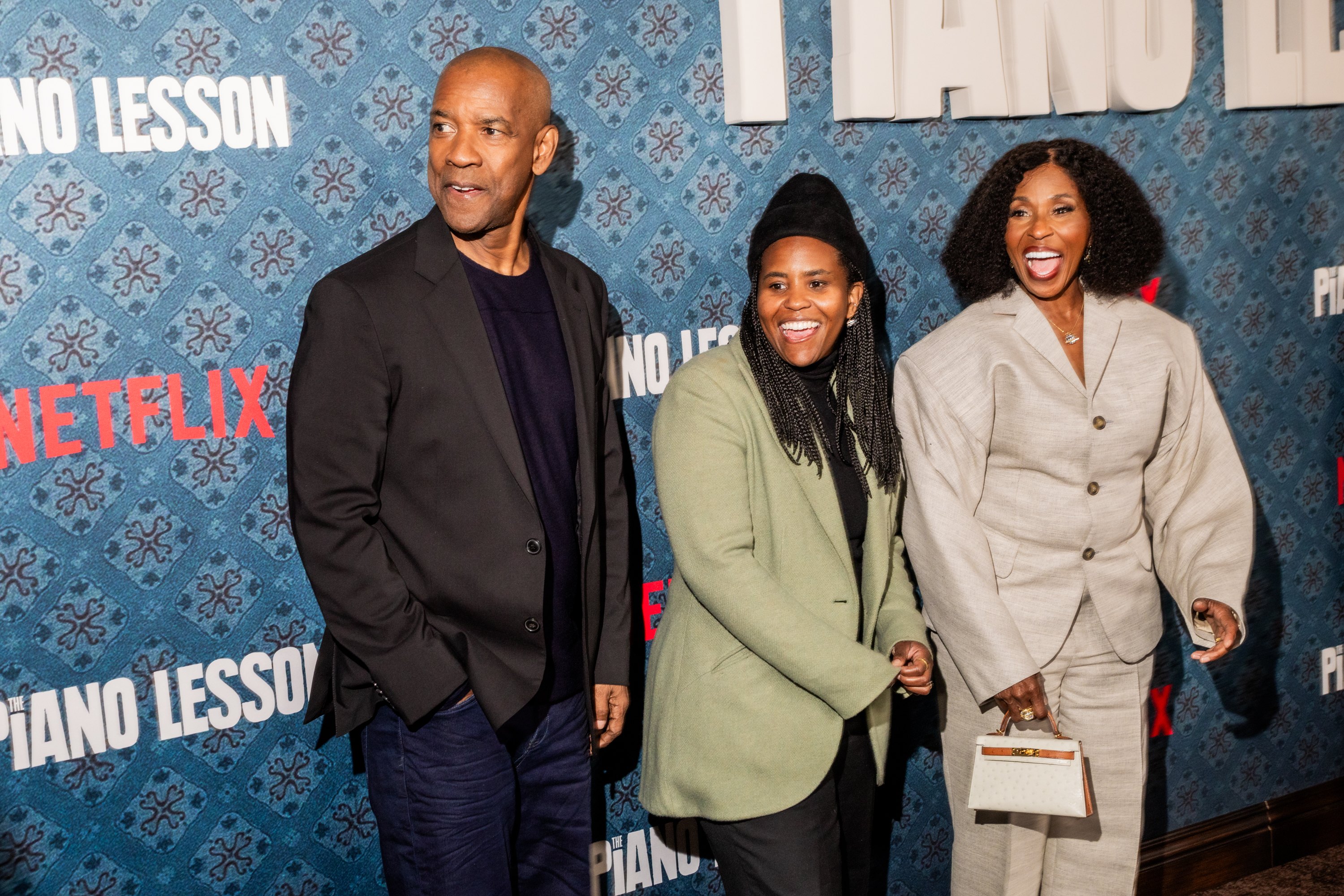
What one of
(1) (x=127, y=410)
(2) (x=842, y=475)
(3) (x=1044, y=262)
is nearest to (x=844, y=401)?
(2) (x=842, y=475)

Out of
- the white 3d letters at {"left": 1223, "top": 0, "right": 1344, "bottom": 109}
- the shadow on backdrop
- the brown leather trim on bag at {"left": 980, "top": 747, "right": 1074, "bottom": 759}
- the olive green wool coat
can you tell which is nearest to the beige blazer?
the brown leather trim on bag at {"left": 980, "top": 747, "right": 1074, "bottom": 759}

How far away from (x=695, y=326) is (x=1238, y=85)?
174 cm

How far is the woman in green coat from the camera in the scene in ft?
6.25

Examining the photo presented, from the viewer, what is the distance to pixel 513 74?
191 cm

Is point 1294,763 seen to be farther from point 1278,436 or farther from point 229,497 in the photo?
point 229,497

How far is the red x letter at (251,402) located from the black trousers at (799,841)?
1123 millimetres

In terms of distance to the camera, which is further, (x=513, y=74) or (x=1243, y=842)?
(x=1243, y=842)

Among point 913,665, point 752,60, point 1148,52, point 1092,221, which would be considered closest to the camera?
point 913,665

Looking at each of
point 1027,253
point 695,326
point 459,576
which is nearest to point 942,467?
point 1027,253

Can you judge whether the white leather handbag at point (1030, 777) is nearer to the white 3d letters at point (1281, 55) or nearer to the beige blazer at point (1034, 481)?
the beige blazer at point (1034, 481)

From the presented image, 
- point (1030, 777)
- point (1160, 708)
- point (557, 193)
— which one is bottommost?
point (1160, 708)

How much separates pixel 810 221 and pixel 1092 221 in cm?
66

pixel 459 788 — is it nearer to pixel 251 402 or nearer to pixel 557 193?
pixel 251 402

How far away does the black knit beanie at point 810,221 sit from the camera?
2.03m
